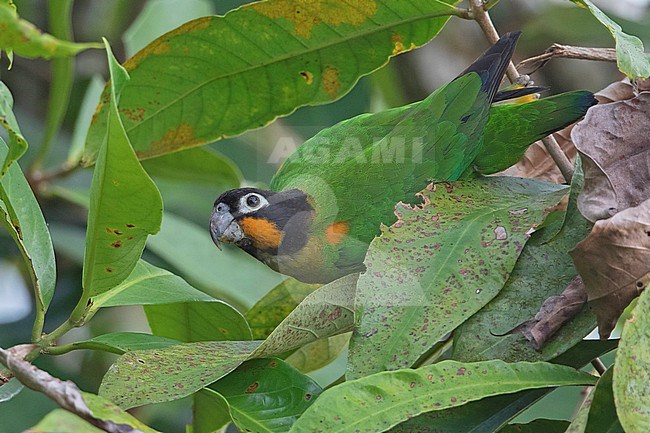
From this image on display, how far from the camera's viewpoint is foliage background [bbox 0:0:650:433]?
9.09ft

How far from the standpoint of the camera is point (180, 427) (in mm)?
2801

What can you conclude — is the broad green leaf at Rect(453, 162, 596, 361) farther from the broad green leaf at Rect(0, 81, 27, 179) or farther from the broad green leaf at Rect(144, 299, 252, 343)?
→ the broad green leaf at Rect(0, 81, 27, 179)

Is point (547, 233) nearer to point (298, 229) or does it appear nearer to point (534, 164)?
point (534, 164)

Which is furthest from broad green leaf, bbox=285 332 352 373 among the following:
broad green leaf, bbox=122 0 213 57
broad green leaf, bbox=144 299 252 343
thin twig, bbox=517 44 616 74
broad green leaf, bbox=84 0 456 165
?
broad green leaf, bbox=122 0 213 57

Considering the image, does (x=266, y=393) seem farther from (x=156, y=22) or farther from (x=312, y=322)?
(x=156, y=22)

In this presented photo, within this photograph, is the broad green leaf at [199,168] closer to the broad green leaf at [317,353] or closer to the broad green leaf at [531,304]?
the broad green leaf at [317,353]

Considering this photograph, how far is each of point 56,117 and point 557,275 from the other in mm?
1924

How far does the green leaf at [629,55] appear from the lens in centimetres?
130

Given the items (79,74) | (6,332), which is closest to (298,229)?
(6,332)

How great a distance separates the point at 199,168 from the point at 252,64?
116 cm

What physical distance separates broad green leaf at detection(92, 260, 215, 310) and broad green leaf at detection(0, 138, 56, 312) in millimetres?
88

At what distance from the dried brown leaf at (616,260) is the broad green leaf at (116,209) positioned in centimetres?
56

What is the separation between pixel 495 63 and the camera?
5.57 ft

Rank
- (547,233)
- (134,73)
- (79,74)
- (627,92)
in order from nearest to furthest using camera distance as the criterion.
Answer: (547,233)
(627,92)
(134,73)
(79,74)
